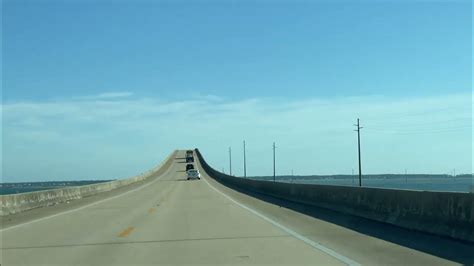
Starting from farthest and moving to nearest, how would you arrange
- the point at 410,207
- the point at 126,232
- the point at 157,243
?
the point at 126,232, the point at 410,207, the point at 157,243

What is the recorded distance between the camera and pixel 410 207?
1669cm

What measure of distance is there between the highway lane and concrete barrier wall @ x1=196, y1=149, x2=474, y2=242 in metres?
3.18

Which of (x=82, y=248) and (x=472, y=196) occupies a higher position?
(x=472, y=196)

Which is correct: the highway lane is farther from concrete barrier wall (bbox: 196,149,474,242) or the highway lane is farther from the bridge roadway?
concrete barrier wall (bbox: 196,149,474,242)

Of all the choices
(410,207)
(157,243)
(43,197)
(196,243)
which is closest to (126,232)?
(157,243)

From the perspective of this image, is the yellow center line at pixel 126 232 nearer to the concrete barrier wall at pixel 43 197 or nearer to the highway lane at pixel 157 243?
the highway lane at pixel 157 243

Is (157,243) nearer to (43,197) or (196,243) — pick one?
(196,243)

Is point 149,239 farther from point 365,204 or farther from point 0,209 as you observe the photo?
point 0,209

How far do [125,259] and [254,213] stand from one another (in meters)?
12.6

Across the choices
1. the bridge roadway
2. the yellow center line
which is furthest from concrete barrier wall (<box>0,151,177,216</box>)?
the yellow center line

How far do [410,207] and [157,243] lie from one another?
21.6 ft

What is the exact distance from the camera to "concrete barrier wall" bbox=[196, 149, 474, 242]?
13.7m

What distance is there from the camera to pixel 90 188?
50000 mm

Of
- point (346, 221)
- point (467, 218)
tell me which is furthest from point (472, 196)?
point (346, 221)
